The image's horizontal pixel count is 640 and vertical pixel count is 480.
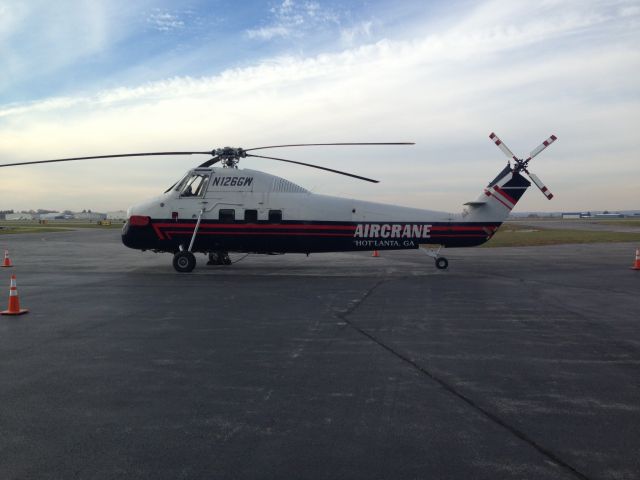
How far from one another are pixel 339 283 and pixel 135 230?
309 inches

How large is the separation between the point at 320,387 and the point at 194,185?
1322 centimetres

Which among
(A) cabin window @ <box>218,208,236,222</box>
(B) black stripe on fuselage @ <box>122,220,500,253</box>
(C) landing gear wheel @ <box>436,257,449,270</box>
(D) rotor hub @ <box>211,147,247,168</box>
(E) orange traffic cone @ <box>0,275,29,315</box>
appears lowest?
(E) orange traffic cone @ <box>0,275,29,315</box>

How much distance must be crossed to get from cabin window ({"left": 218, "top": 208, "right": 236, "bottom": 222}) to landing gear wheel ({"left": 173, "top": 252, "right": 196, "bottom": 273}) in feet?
5.70

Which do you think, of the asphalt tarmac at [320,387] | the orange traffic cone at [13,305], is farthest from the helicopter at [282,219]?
the orange traffic cone at [13,305]

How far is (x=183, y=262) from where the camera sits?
16641mm

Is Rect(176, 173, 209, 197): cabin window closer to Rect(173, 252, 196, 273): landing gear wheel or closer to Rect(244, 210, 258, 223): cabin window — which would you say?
Rect(244, 210, 258, 223): cabin window

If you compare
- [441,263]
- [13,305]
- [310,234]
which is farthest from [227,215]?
[13,305]

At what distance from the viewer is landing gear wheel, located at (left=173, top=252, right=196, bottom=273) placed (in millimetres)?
16609

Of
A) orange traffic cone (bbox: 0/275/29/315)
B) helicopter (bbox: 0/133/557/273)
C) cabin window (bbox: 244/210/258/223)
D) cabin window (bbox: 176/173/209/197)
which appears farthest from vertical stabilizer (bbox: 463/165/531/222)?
orange traffic cone (bbox: 0/275/29/315)

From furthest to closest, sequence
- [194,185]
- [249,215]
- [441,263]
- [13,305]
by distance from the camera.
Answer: [441,263] → [194,185] → [249,215] → [13,305]

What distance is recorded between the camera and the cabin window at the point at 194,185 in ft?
56.3

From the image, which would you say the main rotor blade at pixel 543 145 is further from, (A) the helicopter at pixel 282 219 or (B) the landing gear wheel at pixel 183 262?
(B) the landing gear wheel at pixel 183 262

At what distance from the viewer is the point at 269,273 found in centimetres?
1692

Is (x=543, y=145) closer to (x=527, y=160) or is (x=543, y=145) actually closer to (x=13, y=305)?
(x=527, y=160)
